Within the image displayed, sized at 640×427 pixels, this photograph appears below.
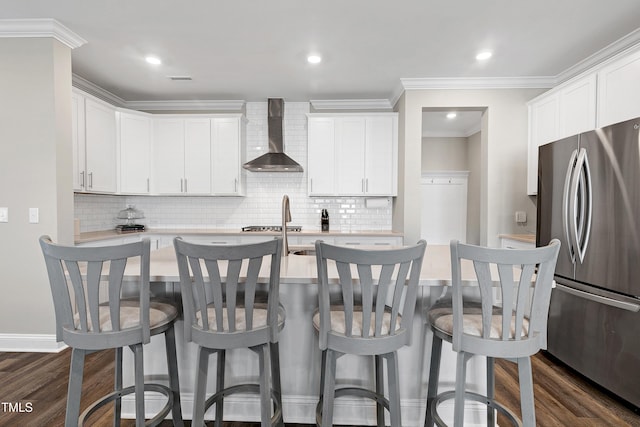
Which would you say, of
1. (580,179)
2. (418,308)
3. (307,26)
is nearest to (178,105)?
(307,26)

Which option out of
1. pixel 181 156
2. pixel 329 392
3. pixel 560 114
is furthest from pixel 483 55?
pixel 181 156

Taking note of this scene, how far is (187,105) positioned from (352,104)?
7.39 ft

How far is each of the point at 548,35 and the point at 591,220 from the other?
5.21ft

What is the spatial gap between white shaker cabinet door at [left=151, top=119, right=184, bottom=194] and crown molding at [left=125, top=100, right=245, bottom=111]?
0.36m

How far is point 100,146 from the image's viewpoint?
3.61 m

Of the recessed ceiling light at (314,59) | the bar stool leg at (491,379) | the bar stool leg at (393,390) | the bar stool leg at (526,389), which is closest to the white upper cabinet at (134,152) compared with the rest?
the recessed ceiling light at (314,59)

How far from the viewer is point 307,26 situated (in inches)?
102

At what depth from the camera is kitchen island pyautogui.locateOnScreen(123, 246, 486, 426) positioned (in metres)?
1.81

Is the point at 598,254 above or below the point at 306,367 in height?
above

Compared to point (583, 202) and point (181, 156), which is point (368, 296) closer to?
point (583, 202)

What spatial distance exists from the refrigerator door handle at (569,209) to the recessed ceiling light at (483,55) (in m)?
1.24

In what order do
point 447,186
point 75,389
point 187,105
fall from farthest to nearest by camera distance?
point 447,186, point 187,105, point 75,389

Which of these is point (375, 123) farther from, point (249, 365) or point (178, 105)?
point (249, 365)

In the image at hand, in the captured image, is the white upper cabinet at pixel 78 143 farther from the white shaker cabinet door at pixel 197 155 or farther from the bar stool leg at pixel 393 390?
the bar stool leg at pixel 393 390
